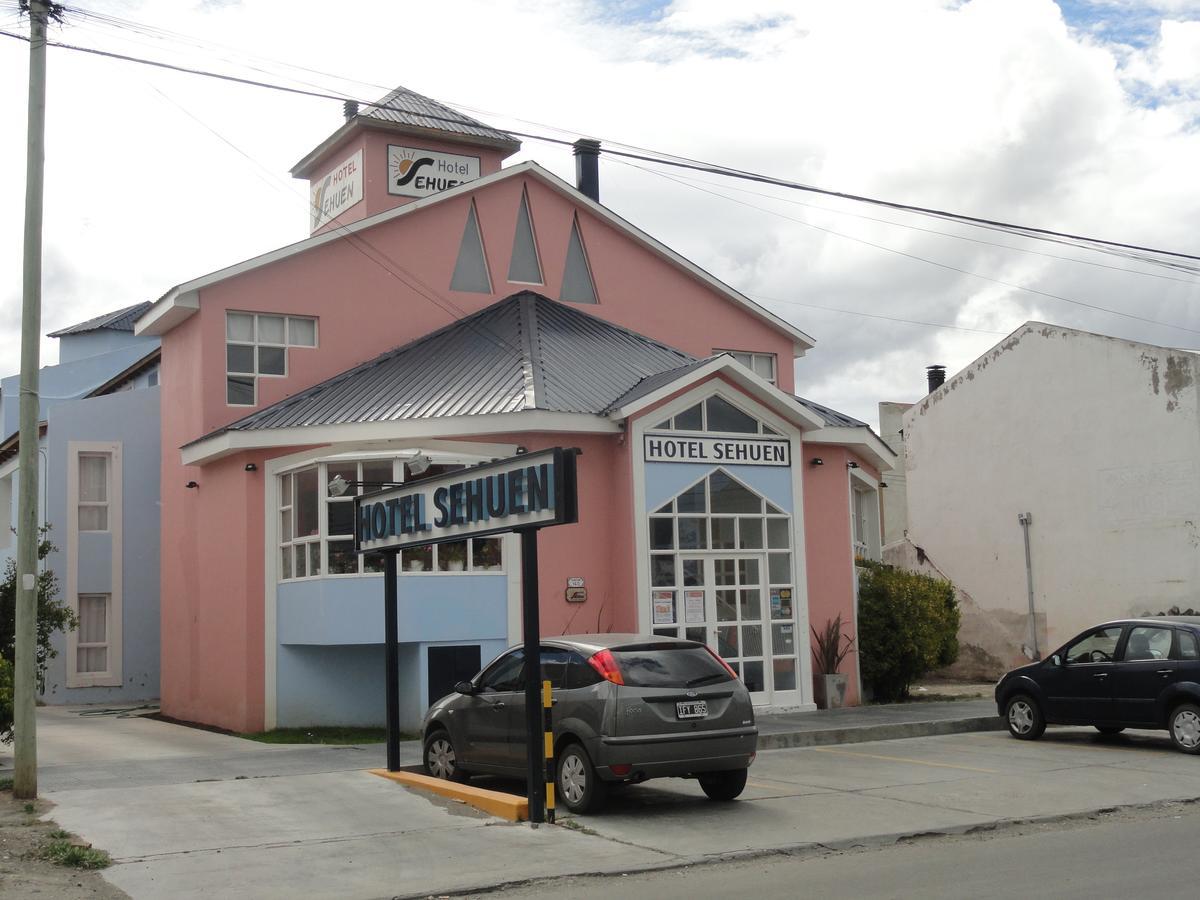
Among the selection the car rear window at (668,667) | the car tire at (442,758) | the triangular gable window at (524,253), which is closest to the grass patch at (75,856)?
the car tire at (442,758)

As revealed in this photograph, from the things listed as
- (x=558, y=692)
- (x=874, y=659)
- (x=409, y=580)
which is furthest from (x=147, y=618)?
(x=558, y=692)

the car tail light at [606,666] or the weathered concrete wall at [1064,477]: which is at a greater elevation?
the weathered concrete wall at [1064,477]

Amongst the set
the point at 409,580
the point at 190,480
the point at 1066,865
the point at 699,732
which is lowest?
the point at 1066,865

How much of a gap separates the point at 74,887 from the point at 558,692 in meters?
4.39

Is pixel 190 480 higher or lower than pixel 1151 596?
higher

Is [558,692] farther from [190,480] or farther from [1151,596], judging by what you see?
[1151,596]

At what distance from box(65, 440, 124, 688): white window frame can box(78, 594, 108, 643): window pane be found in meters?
0.12

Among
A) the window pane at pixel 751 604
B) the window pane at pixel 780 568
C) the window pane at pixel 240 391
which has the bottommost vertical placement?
the window pane at pixel 751 604

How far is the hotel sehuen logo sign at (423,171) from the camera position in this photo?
26.7 meters

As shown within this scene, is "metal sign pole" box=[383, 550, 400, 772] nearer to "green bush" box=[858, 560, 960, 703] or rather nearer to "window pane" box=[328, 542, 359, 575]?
"window pane" box=[328, 542, 359, 575]

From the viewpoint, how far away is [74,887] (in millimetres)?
8898

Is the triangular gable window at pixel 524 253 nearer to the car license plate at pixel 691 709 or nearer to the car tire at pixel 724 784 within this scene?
the car tire at pixel 724 784

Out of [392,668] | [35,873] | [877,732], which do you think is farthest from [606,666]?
[877,732]

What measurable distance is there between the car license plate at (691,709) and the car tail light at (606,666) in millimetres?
560
